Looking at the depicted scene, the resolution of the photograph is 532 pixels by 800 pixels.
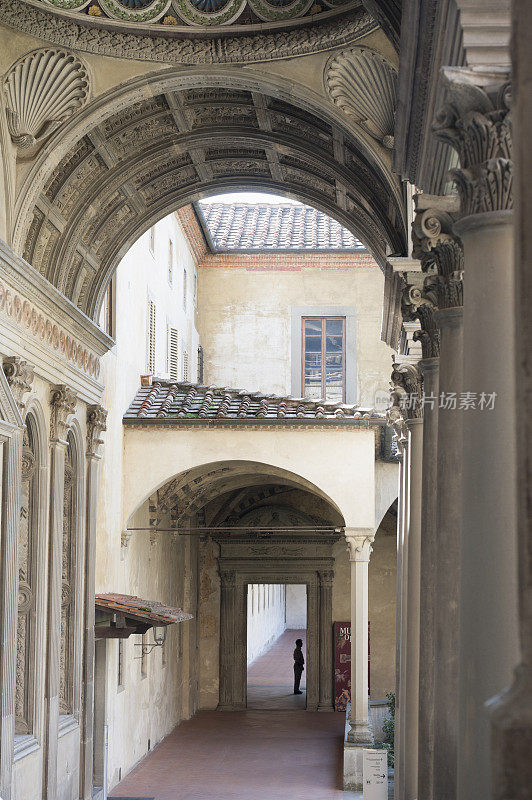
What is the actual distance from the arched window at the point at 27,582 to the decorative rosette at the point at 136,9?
4.34 m

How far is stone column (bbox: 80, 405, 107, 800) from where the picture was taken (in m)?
13.3

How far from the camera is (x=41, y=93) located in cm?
1027

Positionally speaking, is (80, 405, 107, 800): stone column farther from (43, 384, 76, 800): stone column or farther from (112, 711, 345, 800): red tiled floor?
(112, 711, 345, 800): red tiled floor

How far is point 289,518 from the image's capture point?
2605 cm

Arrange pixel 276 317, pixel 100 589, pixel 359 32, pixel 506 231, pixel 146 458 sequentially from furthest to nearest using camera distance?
pixel 276 317 < pixel 146 458 < pixel 100 589 < pixel 359 32 < pixel 506 231

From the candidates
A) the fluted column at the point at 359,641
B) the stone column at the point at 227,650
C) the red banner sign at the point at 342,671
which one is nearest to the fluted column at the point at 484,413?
the fluted column at the point at 359,641

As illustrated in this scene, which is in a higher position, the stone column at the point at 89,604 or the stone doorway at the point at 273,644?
the stone column at the point at 89,604

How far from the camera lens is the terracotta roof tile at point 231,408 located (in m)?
17.7

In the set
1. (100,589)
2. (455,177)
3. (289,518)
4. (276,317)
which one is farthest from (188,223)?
(455,177)

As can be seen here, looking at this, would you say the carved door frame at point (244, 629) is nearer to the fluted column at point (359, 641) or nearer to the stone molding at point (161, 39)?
the fluted column at point (359, 641)

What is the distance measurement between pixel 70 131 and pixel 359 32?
10.0 ft

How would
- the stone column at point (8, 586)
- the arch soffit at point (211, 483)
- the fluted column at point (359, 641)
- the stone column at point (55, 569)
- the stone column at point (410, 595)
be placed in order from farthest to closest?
the arch soffit at point (211, 483)
the fluted column at point (359, 641)
the stone column at point (55, 569)
the stone column at point (8, 586)
the stone column at point (410, 595)

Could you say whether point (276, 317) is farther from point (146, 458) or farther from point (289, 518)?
point (146, 458)

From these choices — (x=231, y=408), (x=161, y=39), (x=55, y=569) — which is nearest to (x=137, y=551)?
(x=231, y=408)
